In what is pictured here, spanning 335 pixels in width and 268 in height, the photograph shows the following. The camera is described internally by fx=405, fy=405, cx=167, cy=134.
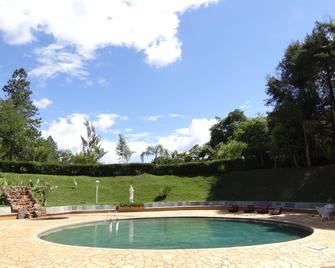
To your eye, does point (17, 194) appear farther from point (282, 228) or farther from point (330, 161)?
point (330, 161)

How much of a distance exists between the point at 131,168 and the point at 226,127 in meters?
33.0

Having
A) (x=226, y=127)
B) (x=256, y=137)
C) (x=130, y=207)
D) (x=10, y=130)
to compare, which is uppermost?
(x=226, y=127)

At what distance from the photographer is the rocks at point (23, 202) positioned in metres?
26.2

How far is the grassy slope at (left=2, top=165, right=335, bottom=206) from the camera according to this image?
3347 cm

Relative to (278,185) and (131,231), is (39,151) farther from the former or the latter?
(131,231)

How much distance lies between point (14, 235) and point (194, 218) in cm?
1173

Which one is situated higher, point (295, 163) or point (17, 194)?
point (295, 163)

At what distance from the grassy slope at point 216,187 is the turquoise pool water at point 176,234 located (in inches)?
432

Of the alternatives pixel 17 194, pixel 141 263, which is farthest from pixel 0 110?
pixel 141 263

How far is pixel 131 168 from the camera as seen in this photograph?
156ft

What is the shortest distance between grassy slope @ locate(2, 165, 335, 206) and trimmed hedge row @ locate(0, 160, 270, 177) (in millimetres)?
1953

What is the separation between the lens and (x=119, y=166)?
156ft

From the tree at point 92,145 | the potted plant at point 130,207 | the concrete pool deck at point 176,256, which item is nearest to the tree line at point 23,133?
the tree at point 92,145

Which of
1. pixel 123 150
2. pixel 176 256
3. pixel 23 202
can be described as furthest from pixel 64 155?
pixel 176 256
